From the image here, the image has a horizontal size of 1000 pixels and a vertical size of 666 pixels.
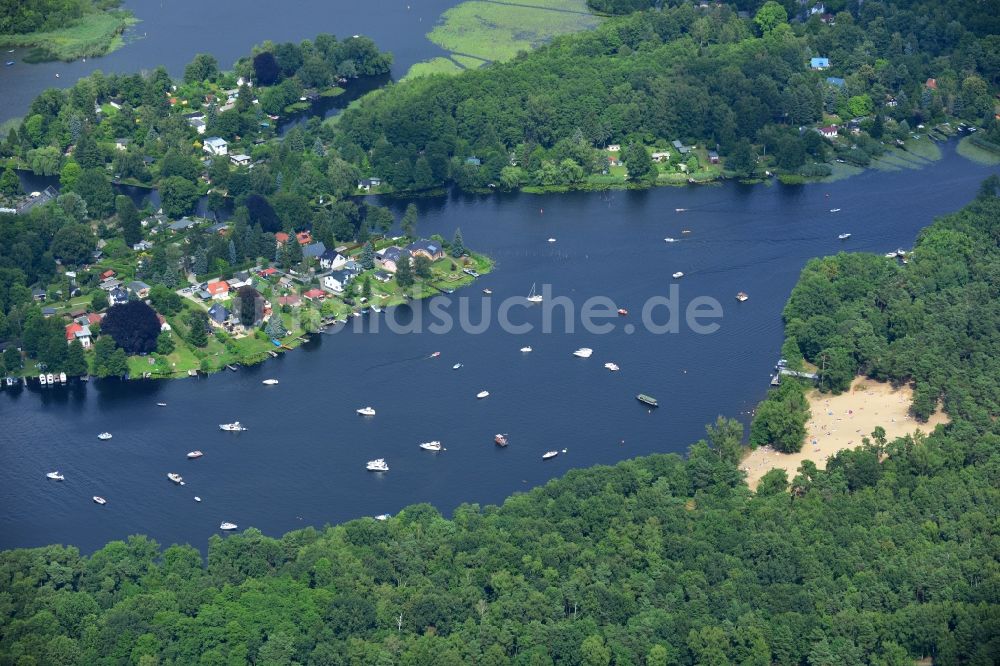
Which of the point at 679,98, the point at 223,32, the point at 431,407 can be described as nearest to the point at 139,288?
the point at 431,407

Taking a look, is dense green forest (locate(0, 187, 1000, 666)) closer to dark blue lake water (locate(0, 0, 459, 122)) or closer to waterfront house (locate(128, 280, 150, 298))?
waterfront house (locate(128, 280, 150, 298))

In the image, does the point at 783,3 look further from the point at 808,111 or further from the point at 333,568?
the point at 333,568

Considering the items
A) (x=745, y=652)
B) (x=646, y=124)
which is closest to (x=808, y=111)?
(x=646, y=124)

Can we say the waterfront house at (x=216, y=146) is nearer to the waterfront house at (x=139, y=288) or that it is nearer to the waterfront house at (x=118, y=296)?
the waterfront house at (x=139, y=288)

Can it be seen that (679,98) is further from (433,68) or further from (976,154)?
(433,68)

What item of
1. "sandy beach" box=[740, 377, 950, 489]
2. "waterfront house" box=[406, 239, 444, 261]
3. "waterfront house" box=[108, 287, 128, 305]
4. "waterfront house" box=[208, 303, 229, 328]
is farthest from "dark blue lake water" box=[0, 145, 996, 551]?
"waterfront house" box=[108, 287, 128, 305]

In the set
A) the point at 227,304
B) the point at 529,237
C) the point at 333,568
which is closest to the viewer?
the point at 333,568

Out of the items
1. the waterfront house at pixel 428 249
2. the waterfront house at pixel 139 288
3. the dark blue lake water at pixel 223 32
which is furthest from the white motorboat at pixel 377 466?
the dark blue lake water at pixel 223 32
